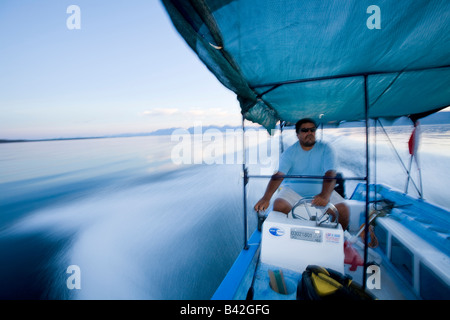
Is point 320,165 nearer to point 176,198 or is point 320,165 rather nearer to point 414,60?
point 414,60

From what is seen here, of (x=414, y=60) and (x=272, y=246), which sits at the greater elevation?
(x=414, y=60)

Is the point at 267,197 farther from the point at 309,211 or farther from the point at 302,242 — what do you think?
the point at 302,242

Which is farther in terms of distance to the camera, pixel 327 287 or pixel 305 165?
pixel 305 165

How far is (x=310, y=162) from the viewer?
275cm

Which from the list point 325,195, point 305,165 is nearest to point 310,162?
point 305,165

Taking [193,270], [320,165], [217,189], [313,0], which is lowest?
[193,270]

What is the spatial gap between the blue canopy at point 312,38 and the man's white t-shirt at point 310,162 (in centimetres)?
104

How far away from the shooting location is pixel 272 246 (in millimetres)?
2021

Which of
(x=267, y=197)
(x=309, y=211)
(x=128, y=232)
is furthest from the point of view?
(x=128, y=232)

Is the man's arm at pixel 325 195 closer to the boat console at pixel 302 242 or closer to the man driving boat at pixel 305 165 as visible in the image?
the boat console at pixel 302 242

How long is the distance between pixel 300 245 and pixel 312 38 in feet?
6.08

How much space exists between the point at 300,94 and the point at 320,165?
1247 millimetres

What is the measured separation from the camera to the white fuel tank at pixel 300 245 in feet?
5.90
